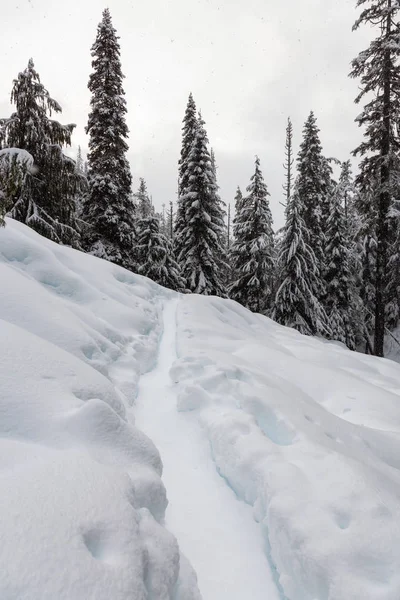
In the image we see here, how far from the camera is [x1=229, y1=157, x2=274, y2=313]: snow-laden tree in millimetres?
19766

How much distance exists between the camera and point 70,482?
1908mm

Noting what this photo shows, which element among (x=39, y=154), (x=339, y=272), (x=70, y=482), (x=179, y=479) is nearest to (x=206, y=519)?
(x=179, y=479)

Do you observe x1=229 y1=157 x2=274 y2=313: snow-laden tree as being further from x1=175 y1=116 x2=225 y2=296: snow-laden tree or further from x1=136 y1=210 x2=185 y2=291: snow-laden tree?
x1=136 y1=210 x2=185 y2=291: snow-laden tree

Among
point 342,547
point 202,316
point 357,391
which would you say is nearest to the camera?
point 342,547

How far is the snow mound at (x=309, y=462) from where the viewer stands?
2.04 metres

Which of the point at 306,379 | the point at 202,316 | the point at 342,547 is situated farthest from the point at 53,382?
the point at 202,316

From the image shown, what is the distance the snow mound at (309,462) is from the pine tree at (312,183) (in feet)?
50.5

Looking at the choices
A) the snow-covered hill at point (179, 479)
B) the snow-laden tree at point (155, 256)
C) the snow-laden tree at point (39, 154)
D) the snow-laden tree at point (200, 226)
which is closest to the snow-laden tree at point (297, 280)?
the snow-laden tree at point (200, 226)

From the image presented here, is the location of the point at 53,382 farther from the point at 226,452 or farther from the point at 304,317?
the point at 304,317

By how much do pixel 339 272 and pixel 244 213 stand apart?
702 centimetres

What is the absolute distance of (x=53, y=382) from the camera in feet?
9.65

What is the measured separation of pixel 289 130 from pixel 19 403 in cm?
4149

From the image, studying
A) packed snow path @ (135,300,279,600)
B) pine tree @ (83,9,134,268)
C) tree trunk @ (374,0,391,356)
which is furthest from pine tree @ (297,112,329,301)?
packed snow path @ (135,300,279,600)

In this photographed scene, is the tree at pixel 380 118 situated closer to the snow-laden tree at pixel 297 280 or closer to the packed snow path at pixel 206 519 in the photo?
the snow-laden tree at pixel 297 280
